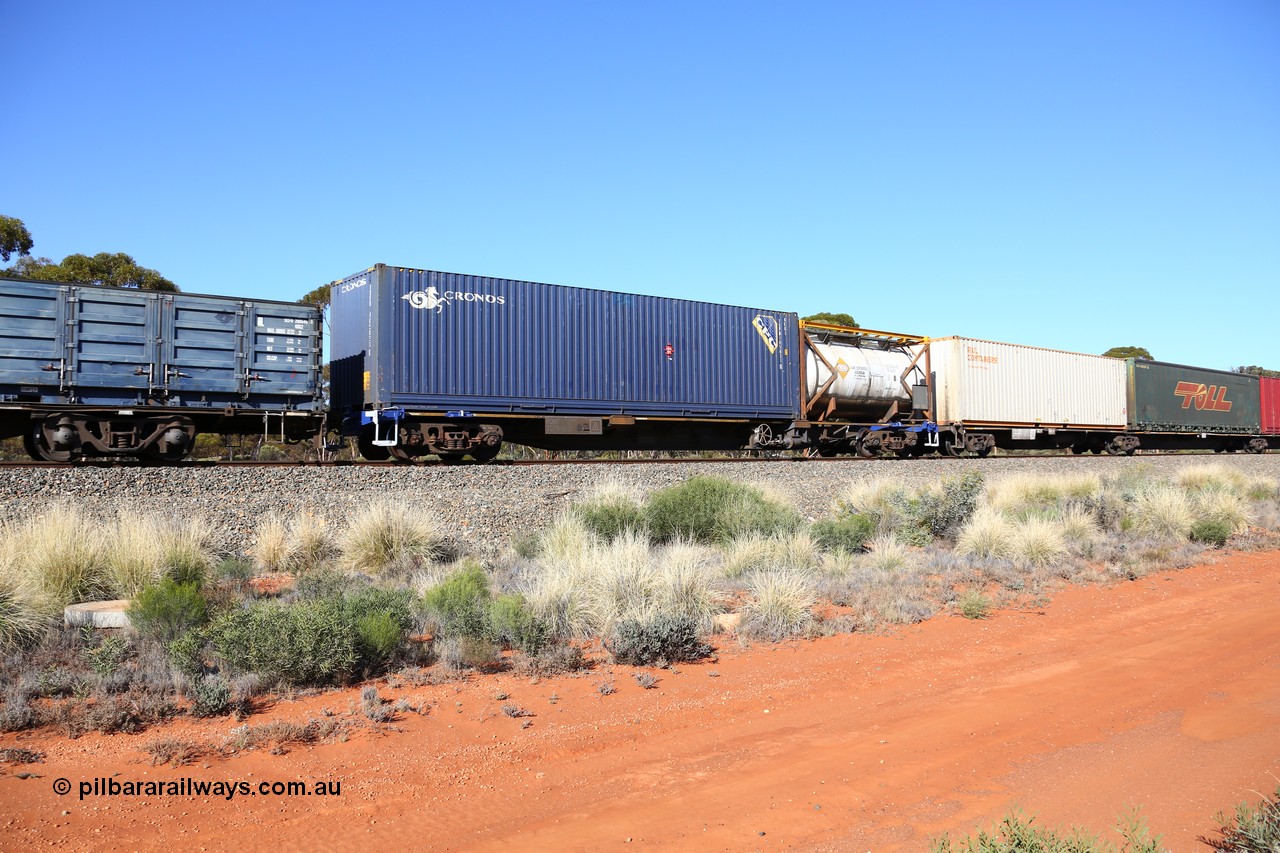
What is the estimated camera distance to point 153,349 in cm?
1318

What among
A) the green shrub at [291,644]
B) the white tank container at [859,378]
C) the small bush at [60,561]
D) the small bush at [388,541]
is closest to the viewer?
the green shrub at [291,644]

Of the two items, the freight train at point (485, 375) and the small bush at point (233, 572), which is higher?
Result: the freight train at point (485, 375)

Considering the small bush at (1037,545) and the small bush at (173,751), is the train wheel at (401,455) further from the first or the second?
the small bush at (173,751)

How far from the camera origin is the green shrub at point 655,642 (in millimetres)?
7199

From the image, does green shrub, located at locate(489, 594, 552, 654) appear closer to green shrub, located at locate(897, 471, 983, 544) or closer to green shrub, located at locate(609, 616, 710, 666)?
green shrub, located at locate(609, 616, 710, 666)

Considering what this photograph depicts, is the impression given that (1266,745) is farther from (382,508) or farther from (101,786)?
(382,508)

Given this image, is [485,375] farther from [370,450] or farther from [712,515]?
[712,515]

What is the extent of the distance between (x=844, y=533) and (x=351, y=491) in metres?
7.00

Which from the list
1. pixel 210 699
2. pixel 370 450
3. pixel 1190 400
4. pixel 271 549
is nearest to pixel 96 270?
pixel 370 450

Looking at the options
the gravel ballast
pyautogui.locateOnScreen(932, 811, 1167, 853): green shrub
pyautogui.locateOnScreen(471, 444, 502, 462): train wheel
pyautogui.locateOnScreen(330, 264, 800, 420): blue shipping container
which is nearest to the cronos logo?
pyautogui.locateOnScreen(330, 264, 800, 420): blue shipping container

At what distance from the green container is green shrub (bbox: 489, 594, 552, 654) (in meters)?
29.5

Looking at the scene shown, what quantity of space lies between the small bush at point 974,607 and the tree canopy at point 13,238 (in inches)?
1402

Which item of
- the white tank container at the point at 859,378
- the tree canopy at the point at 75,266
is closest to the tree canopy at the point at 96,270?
the tree canopy at the point at 75,266

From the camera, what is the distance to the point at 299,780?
185 inches
